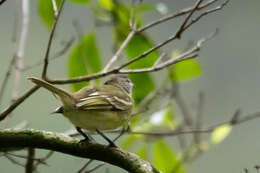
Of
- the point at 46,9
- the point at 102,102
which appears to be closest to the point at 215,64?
the point at 102,102

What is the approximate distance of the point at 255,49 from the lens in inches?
214

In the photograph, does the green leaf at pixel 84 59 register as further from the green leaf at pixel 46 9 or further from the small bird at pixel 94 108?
the green leaf at pixel 46 9

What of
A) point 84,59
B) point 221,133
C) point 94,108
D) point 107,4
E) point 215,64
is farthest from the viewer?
point 215,64

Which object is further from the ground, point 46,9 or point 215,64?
point 46,9

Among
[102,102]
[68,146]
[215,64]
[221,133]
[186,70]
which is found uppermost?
[68,146]

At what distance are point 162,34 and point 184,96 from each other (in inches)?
26.3

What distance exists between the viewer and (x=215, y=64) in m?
5.16

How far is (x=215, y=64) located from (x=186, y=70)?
2.38 metres

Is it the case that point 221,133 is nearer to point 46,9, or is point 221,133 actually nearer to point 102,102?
point 102,102

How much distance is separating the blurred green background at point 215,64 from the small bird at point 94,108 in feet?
4.91

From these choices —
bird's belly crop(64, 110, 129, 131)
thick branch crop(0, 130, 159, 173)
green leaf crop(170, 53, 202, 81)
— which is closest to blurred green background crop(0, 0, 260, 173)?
green leaf crop(170, 53, 202, 81)

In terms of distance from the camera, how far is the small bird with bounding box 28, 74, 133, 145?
8.05 feet

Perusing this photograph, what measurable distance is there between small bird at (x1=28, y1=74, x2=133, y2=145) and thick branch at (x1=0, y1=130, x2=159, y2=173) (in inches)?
9.2

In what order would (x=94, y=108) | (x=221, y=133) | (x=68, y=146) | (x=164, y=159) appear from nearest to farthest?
(x=68, y=146)
(x=94, y=108)
(x=164, y=159)
(x=221, y=133)
